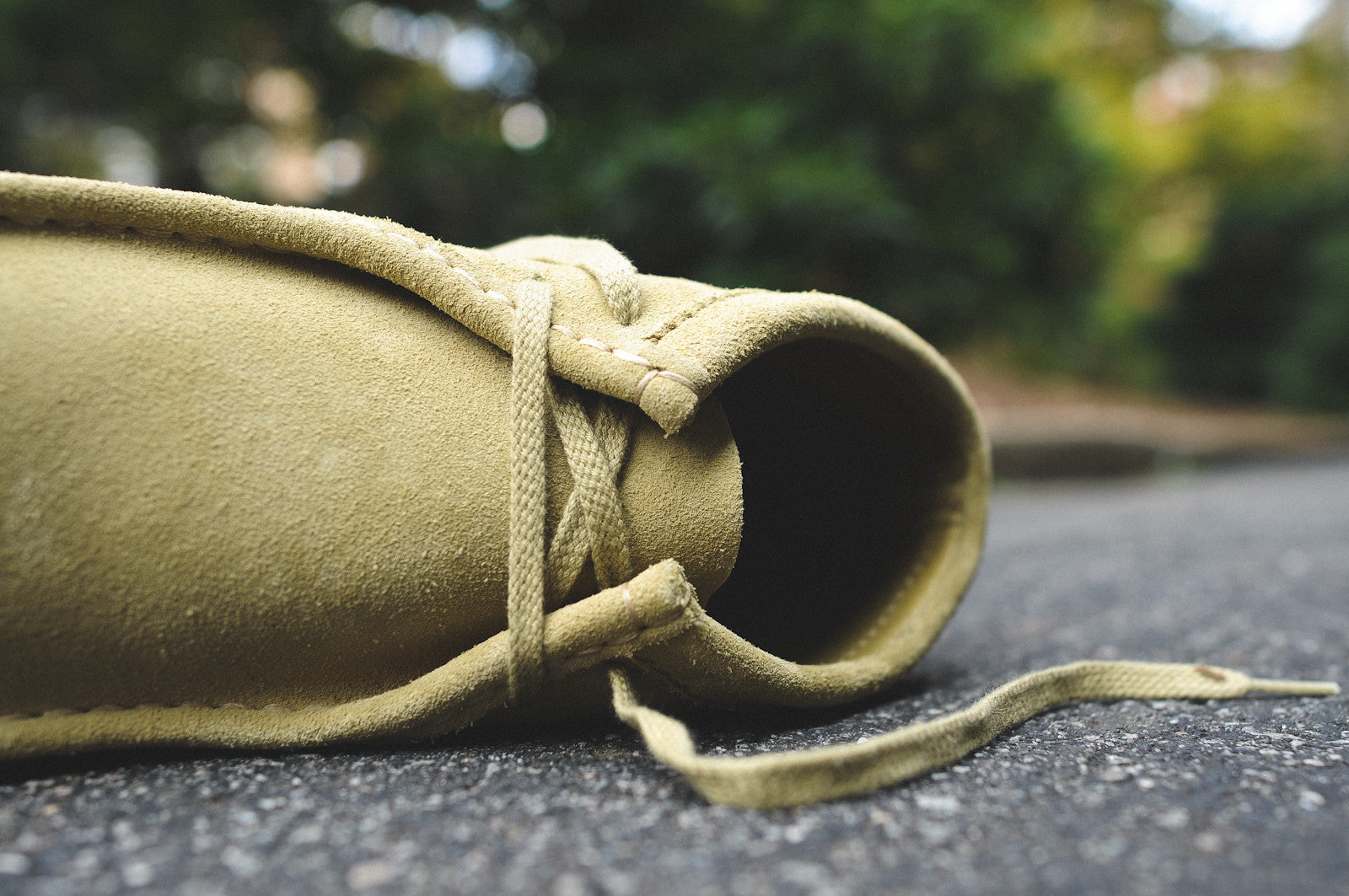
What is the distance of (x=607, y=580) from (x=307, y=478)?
0.78 ft

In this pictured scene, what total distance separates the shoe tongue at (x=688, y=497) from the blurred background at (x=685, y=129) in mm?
2710

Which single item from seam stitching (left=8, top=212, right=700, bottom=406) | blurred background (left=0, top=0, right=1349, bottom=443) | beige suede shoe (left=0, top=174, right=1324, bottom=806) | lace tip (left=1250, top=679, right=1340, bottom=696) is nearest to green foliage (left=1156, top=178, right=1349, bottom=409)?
blurred background (left=0, top=0, right=1349, bottom=443)

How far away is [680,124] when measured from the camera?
3.58 metres

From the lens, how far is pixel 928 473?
39.6 inches

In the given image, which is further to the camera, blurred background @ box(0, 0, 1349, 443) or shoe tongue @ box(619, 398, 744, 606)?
blurred background @ box(0, 0, 1349, 443)

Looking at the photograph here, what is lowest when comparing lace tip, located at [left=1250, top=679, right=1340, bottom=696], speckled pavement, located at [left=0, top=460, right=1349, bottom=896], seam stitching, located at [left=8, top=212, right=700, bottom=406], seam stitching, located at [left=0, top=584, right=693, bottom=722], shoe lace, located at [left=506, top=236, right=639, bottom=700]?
speckled pavement, located at [left=0, top=460, right=1349, bottom=896]

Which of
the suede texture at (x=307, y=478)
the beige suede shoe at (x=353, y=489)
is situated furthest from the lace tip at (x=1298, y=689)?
the suede texture at (x=307, y=478)

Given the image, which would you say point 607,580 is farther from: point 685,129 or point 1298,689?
point 685,129

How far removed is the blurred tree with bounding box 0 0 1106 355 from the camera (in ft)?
11.3

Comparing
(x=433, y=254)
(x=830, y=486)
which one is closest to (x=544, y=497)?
(x=433, y=254)

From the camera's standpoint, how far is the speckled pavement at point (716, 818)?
1.70ft

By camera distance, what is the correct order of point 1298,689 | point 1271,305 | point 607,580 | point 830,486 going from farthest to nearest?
point 1271,305 < point 830,486 < point 1298,689 < point 607,580

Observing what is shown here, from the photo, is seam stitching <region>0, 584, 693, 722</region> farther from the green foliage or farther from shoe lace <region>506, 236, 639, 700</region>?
the green foliage

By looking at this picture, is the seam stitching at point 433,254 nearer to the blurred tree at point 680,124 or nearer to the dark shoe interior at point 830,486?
the dark shoe interior at point 830,486
